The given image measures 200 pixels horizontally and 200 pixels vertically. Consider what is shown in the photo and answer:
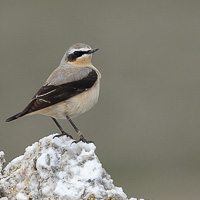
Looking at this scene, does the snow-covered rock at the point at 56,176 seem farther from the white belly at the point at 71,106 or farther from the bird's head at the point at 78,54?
the bird's head at the point at 78,54

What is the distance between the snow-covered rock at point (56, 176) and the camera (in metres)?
4.48

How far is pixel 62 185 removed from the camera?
452cm

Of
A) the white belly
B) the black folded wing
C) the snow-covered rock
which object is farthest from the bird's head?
the snow-covered rock

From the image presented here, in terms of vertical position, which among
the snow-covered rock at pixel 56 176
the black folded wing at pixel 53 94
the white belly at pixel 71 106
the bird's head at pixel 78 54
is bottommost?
the snow-covered rock at pixel 56 176

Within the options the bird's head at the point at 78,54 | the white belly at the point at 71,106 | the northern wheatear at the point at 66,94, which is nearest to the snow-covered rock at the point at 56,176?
the northern wheatear at the point at 66,94

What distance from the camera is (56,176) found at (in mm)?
4645

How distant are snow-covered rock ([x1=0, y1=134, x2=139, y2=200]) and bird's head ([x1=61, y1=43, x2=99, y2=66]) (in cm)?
223

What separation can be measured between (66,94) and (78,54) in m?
0.82

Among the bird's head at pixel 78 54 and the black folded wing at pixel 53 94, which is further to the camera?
the bird's head at pixel 78 54

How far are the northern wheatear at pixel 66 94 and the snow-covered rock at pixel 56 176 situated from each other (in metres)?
1.16

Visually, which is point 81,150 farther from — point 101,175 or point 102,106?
point 102,106

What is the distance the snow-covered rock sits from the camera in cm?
448

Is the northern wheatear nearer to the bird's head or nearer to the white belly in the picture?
the white belly

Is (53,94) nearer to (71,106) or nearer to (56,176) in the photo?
(71,106)
